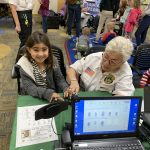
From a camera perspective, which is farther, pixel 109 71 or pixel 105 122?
pixel 109 71

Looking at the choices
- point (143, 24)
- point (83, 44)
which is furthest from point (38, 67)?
point (143, 24)

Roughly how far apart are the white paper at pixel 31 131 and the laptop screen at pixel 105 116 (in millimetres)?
205

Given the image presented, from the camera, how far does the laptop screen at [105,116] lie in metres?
1.26

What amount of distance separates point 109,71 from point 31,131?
813 mm

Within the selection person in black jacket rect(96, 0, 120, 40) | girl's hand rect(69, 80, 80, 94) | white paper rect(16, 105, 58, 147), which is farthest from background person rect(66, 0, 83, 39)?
white paper rect(16, 105, 58, 147)

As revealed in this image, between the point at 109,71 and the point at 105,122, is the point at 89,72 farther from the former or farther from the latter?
the point at 105,122

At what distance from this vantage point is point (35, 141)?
4.49ft

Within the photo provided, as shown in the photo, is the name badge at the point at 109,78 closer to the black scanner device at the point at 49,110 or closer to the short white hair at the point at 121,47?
the short white hair at the point at 121,47

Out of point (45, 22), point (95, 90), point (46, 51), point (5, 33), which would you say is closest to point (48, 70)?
point (46, 51)

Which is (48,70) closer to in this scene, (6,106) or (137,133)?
(137,133)

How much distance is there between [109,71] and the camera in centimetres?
193

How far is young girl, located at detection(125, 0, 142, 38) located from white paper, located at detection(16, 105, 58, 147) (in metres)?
3.99

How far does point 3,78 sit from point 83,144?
2632 millimetres

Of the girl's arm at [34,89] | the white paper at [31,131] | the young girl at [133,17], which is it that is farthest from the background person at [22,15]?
the young girl at [133,17]
